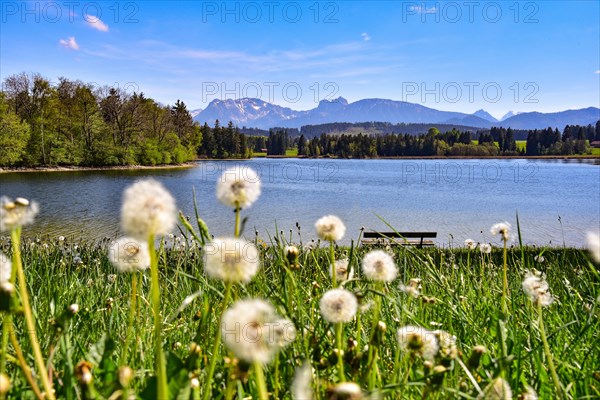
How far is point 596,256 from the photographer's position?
3.67 ft

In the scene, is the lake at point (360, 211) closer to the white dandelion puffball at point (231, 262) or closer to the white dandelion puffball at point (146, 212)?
the white dandelion puffball at point (231, 262)

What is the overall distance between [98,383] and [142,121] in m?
81.6

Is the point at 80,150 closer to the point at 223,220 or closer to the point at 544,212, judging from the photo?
the point at 223,220

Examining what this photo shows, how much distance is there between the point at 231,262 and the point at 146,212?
0.21 meters

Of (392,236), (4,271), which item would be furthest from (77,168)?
(4,271)

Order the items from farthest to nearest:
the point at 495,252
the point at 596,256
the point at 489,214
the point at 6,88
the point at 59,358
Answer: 1. the point at 6,88
2. the point at 489,214
3. the point at 495,252
4. the point at 59,358
5. the point at 596,256

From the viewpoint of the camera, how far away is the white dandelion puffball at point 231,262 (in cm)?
90

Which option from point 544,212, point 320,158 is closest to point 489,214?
point 544,212

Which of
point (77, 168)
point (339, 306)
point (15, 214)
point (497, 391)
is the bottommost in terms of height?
point (77, 168)

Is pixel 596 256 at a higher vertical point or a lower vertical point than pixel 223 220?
higher

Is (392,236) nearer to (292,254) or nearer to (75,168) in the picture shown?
(292,254)

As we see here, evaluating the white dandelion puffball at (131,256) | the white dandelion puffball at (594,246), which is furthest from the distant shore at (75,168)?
the white dandelion puffball at (594,246)

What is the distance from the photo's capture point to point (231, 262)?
917mm

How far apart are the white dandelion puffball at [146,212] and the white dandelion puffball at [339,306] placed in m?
0.54
